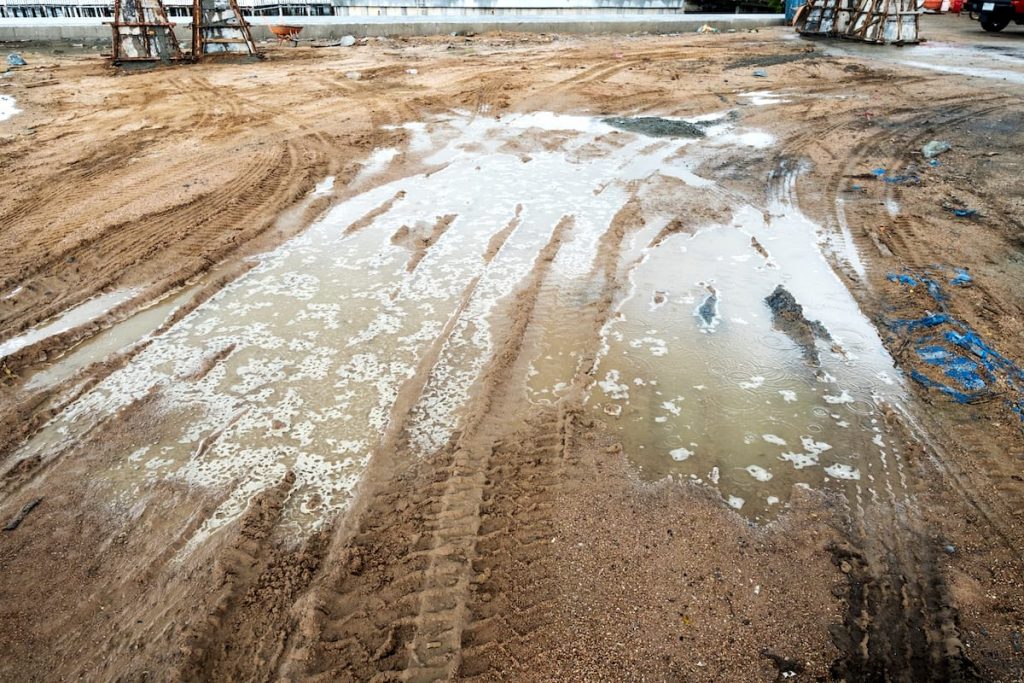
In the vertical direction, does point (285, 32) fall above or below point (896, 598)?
above

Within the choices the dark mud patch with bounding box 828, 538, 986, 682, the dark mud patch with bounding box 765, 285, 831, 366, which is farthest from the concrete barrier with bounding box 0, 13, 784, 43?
the dark mud patch with bounding box 828, 538, 986, 682

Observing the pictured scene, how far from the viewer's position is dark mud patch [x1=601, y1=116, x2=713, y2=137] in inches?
375

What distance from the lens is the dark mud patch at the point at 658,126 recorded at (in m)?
9.52

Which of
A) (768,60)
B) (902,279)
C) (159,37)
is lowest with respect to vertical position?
(902,279)

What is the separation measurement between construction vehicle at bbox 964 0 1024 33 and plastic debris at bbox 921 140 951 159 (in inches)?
537

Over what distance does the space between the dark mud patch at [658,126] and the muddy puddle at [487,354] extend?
2.70m

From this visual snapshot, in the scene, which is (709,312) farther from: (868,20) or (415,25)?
(415,25)

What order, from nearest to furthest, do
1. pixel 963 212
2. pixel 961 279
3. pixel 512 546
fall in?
1. pixel 512 546
2. pixel 961 279
3. pixel 963 212

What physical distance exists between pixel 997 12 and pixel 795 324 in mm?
20383

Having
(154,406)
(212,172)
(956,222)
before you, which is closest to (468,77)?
(212,172)

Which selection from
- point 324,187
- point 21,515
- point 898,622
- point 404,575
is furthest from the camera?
point 324,187

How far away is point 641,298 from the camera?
17.2 ft

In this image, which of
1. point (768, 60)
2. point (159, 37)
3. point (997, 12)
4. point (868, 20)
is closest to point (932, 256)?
point (768, 60)

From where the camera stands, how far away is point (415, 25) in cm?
2006
